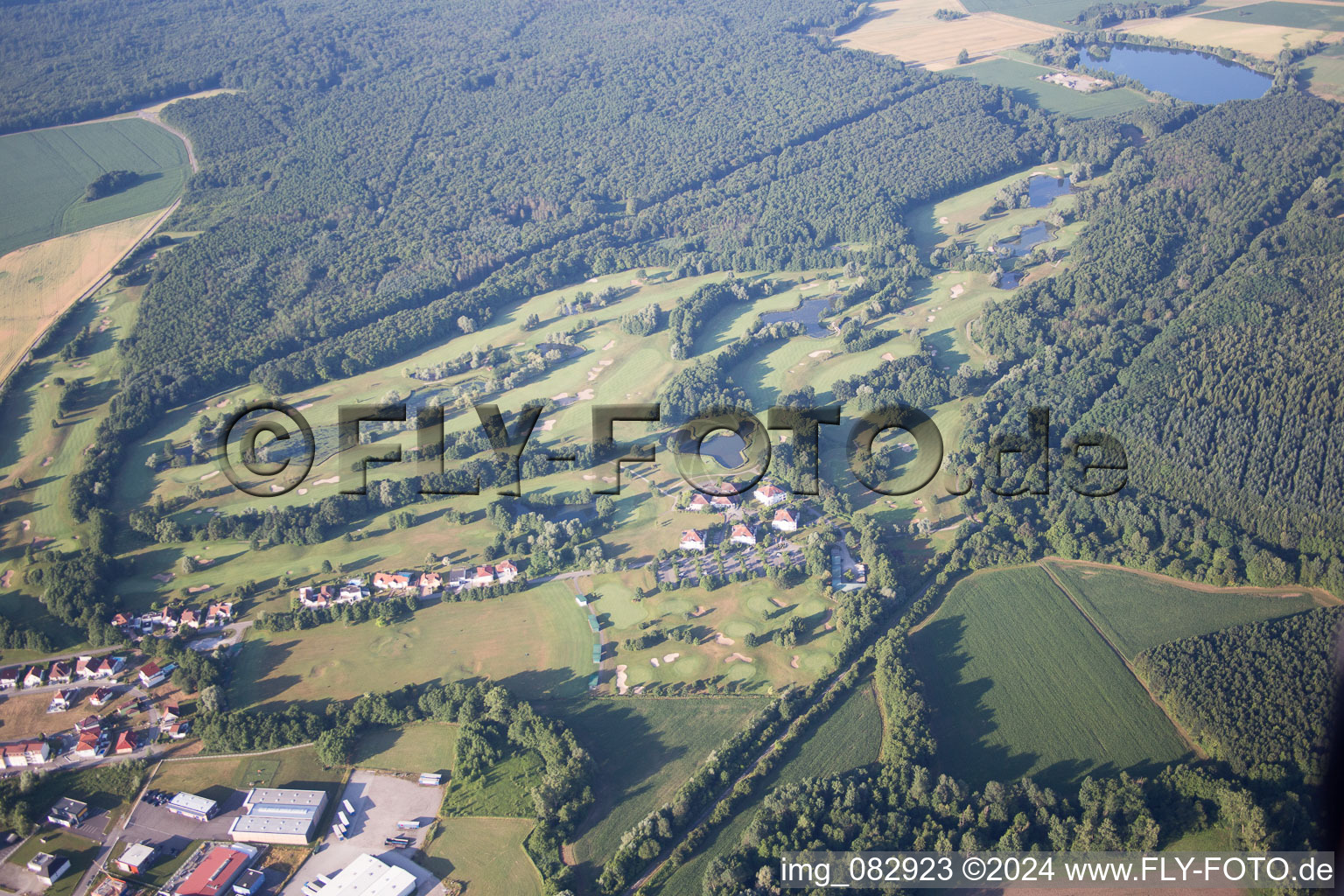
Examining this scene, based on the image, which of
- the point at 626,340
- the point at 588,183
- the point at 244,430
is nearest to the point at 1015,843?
the point at 626,340

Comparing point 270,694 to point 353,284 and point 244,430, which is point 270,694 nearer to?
point 244,430

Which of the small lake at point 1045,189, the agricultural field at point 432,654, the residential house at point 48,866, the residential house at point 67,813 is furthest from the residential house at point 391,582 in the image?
the small lake at point 1045,189

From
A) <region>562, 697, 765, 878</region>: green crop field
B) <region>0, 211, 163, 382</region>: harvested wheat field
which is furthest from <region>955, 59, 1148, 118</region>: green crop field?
<region>0, 211, 163, 382</region>: harvested wheat field

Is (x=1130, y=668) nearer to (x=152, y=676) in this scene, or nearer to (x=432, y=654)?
(x=432, y=654)

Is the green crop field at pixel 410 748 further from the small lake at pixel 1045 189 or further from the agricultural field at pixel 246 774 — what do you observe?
the small lake at pixel 1045 189

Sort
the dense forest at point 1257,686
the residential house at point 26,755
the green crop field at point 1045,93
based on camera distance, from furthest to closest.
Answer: the green crop field at point 1045,93 < the residential house at point 26,755 < the dense forest at point 1257,686

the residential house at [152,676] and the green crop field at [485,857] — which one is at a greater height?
the residential house at [152,676]
